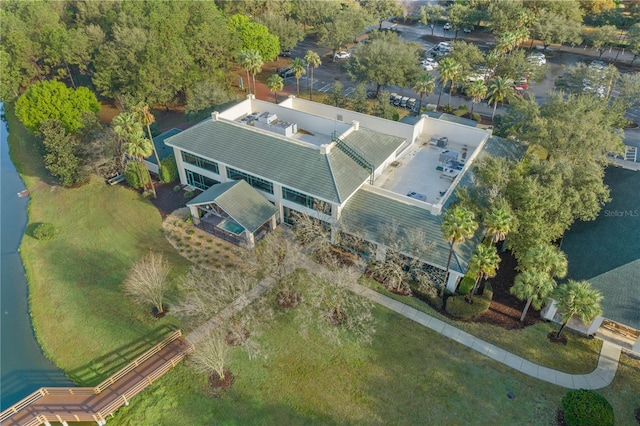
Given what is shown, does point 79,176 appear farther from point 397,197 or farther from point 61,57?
point 397,197

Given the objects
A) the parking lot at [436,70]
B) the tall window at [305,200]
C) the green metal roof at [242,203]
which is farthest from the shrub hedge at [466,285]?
the parking lot at [436,70]

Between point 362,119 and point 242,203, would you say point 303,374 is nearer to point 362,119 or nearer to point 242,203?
point 242,203

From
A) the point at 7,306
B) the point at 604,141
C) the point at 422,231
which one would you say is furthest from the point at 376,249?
the point at 7,306

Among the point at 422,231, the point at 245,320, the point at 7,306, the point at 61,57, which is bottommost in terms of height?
the point at 7,306

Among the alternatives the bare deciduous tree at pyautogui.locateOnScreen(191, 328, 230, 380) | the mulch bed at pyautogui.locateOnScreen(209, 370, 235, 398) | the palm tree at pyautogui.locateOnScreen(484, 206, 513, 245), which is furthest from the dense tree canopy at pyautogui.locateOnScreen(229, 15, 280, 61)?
the mulch bed at pyautogui.locateOnScreen(209, 370, 235, 398)

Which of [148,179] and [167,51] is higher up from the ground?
[167,51]

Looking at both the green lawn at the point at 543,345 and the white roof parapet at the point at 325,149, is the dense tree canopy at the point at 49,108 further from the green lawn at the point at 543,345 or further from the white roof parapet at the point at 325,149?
the green lawn at the point at 543,345

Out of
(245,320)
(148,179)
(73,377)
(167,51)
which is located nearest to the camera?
(73,377)
